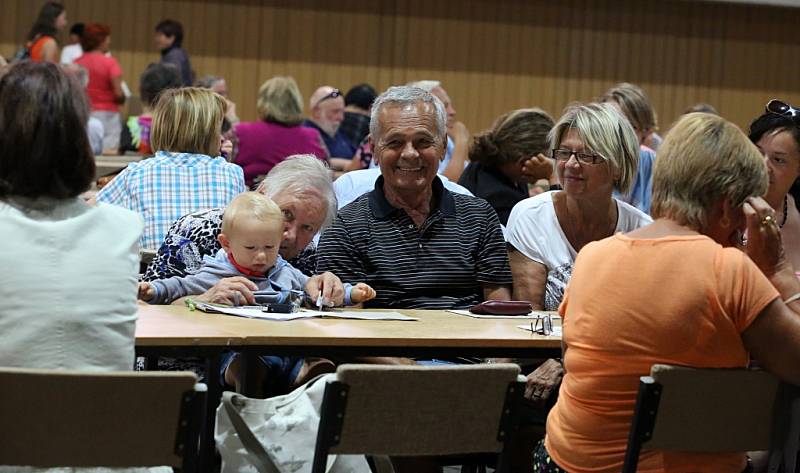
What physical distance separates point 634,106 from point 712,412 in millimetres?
4247

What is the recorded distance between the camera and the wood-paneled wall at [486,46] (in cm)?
1337

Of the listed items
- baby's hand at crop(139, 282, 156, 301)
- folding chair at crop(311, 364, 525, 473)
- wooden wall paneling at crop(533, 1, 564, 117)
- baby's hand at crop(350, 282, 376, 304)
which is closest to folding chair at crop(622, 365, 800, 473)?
folding chair at crop(311, 364, 525, 473)

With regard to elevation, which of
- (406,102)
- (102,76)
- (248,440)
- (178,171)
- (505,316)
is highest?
(406,102)

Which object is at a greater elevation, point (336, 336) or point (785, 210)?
point (785, 210)

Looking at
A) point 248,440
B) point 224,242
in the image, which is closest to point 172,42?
point 224,242

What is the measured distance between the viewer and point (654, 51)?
1489 cm

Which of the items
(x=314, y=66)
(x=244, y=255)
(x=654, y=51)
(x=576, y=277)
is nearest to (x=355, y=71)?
(x=314, y=66)

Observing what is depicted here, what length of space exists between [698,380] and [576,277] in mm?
364

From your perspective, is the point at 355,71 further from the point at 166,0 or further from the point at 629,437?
the point at 629,437

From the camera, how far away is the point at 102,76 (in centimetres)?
1142

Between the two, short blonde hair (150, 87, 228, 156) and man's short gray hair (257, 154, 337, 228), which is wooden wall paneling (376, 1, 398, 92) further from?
man's short gray hair (257, 154, 337, 228)

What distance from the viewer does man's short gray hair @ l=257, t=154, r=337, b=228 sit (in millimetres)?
4086

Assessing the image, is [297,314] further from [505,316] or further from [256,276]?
[505,316]

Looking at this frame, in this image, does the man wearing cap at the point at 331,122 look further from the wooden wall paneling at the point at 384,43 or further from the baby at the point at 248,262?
the baby at the point at 248,262
